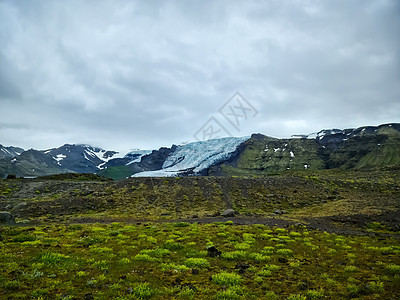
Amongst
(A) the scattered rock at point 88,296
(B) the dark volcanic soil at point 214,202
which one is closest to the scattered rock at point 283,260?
(A) the scattered rock at point 88,296

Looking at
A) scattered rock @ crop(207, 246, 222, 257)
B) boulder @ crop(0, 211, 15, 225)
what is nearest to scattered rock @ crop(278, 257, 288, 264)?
scattered rock @ crop(207, 246, 222, 257)

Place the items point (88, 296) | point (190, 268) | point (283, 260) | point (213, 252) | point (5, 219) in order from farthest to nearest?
point (5, 219) → point (213, 252) → point (283, 260) → point (190, 268) → point (88, 296)

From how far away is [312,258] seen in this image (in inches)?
689

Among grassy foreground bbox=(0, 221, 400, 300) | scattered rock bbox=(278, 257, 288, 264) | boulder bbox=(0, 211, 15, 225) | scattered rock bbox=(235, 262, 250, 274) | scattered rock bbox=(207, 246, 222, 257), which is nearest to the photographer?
grassy foreground bbox=(0, 221, 400, 300)

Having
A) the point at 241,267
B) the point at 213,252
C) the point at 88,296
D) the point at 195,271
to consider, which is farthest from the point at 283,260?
the point at 88,296

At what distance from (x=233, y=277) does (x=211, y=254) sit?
4441 millimetres

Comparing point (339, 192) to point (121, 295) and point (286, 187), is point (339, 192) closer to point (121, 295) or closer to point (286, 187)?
point (286, 187)

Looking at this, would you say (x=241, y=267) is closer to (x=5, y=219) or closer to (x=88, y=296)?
(x=88, y=296)

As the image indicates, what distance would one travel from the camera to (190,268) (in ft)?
47.1

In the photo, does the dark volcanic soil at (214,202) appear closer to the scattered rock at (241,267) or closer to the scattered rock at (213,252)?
the scattered rock at (213,252)

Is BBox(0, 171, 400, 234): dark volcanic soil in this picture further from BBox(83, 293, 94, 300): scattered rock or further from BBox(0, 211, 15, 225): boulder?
BBox(83, 293, 94, 300): scattered rock

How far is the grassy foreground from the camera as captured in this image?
431 inches

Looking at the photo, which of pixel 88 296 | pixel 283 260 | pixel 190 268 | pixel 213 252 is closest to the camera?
pixel 88 296

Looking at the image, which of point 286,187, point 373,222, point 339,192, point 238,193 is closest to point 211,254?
point 373,222
